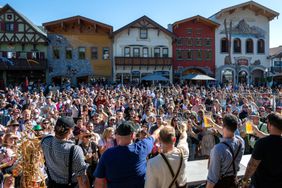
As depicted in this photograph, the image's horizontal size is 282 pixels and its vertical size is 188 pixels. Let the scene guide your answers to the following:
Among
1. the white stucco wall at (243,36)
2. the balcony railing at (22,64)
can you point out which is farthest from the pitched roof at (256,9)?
Result: the balcony railing at (22,64)

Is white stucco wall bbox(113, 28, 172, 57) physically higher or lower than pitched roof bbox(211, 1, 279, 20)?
lower

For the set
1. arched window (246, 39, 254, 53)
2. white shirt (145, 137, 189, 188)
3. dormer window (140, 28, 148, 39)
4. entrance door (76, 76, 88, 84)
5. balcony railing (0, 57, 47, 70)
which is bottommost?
white shirt (145, 137, 189, 188)

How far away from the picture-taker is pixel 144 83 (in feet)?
107

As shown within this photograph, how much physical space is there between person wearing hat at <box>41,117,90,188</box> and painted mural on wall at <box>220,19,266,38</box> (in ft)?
116

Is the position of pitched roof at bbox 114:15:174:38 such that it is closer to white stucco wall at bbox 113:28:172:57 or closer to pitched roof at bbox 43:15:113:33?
white stucco wall at bbox 113:28:172:57

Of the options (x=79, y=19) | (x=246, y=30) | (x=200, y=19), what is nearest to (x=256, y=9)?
(x=246, y=30)

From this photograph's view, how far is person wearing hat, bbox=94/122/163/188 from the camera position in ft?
10.5

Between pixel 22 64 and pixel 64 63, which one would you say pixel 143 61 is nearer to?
pixel 64 63

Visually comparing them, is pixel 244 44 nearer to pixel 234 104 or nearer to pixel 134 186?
pixel 234 104

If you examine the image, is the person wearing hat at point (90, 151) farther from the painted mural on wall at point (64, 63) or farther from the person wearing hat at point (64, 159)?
the painted mural on wall at point (64, 63)

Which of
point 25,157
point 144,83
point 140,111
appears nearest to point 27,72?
point 144,83

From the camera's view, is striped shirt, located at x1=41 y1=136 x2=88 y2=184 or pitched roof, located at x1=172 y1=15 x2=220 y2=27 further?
pitched roof, located at x1=172 y1=15 x2=220 y2=27

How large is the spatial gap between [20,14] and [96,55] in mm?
9180

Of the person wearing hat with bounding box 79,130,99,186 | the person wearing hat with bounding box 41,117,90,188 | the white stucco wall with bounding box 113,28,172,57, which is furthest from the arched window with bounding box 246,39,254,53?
the person wearing hat with bounding box 41,117,90,188
